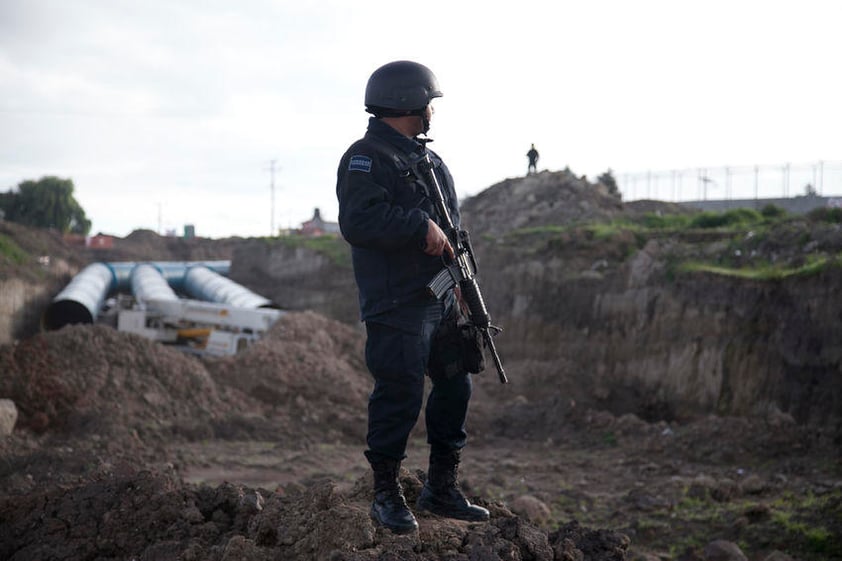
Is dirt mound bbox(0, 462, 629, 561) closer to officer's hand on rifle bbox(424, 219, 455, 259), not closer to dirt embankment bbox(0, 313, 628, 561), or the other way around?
dirt embankment bbox(0, 313, 628, 561)

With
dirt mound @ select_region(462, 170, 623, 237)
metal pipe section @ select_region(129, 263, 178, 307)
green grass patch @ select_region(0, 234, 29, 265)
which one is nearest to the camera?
metal pipe section @ select_region(129, 263, 178, 307)

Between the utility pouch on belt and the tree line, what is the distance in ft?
166

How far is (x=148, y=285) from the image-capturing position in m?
22.8

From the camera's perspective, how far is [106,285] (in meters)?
24.6

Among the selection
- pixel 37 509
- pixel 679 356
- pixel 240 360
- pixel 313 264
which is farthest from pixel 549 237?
pixel 37 509

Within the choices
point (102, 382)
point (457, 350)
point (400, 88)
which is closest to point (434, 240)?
point (457, 350)

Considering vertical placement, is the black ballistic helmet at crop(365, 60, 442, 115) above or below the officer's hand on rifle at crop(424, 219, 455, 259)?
above

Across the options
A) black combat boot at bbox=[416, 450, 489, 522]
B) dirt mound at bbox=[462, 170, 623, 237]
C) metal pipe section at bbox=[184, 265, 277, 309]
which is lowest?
black combat boot at bbox=[416, 450, 489, 522]

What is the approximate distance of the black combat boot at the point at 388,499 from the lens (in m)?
4.09

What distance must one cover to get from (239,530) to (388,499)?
1162 millimetres

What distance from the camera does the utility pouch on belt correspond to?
168 inches

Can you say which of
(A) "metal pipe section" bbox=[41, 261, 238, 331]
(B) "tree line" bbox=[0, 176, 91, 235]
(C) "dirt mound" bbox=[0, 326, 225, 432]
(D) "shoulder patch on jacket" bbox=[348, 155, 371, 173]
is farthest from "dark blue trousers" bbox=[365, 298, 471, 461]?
(B) "tree line" bbox=[0, 176, 91, 235]

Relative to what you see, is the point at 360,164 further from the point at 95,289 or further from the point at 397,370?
the point at 95,289

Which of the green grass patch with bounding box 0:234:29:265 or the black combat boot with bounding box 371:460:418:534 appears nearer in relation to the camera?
the black combat boot with bounding box 371:460:418:534
